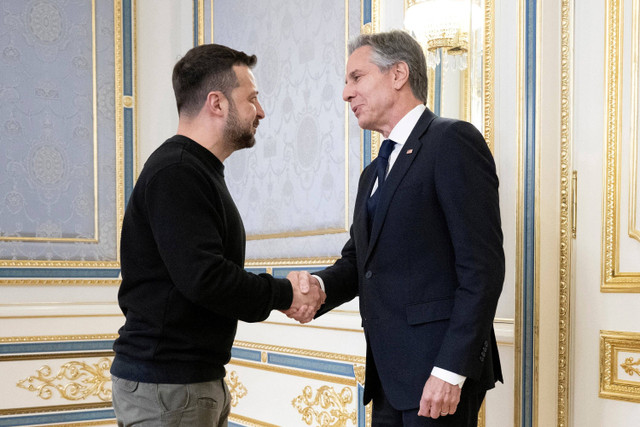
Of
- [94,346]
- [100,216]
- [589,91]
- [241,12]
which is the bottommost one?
[94,346]

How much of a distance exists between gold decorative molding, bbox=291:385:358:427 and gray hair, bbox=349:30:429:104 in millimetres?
1796

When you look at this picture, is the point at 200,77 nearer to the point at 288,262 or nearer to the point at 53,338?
the point at 288,262

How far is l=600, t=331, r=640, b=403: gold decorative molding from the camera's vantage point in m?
2.49

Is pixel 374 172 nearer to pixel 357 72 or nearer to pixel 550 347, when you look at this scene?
pixel 357 72

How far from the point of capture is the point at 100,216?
4.81m

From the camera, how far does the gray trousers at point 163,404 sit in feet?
6.17

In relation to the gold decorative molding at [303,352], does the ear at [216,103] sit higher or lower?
higher

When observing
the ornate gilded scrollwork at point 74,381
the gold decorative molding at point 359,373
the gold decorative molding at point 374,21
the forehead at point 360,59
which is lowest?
the ornate gilded scrollwork at point 74,381

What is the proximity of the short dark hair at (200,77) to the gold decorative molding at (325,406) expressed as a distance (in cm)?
185

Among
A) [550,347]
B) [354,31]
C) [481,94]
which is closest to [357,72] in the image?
[481,94]

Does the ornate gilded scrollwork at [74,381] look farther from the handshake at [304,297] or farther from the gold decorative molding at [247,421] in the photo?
the handshake at [304,297]

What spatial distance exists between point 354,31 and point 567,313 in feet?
5.57

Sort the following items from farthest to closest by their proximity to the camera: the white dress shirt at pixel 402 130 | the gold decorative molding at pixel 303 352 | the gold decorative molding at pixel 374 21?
the gold decorative molding at pixel 303 352, the gold decorative molding at pixel 374 21, the white dress shirt at pixel 402 130

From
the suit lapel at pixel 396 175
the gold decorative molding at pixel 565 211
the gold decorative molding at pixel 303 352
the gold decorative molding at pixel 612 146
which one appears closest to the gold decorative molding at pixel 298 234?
the gold decorative molding at pixel 303 352
